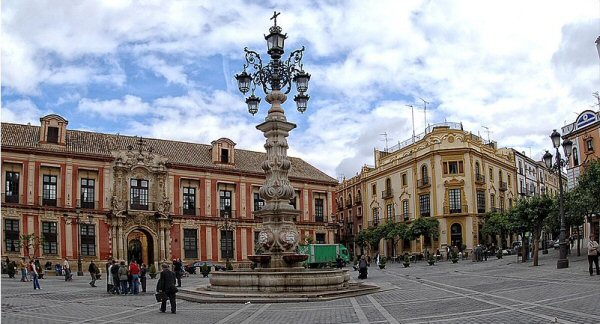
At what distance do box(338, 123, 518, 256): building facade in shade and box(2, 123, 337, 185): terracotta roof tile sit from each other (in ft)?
22.8

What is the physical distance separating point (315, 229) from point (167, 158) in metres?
15.8

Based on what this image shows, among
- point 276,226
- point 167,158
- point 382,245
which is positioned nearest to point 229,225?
point 167,158

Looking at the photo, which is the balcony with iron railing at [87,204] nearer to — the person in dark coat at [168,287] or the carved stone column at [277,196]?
the carved stone column at [277,196]

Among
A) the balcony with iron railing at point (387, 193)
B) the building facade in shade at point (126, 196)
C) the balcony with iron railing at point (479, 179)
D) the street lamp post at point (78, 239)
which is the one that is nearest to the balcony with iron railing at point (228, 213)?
the building facade in shade at point (126, 196)

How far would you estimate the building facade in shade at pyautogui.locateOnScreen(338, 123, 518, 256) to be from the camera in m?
54.2

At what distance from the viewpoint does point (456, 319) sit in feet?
35.9

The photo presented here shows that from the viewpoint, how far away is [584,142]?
150 ft

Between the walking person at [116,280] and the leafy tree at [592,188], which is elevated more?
the leafy tree at [592,188]

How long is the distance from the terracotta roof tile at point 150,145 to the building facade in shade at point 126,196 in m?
0.08

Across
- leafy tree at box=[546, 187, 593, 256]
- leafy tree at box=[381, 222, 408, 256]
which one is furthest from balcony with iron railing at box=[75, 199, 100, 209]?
leafy tree at box=[546, 187, 593, 256]

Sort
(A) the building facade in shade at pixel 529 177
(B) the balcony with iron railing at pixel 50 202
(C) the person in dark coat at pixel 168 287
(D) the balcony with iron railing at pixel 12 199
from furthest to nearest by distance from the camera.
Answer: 1. (A) the building facade in shade at pixel 529 177
2. (B) the balcony with iron railing at pixel 50 202
3. (D) the balcony with iron railing at pixel 12 199
4. (C) the person in dark coat at pixel 168 287

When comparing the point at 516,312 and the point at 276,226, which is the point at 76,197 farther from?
the point at 516,312

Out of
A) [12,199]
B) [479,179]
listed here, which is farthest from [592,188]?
[12,199]

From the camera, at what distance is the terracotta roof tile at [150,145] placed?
147 ft
